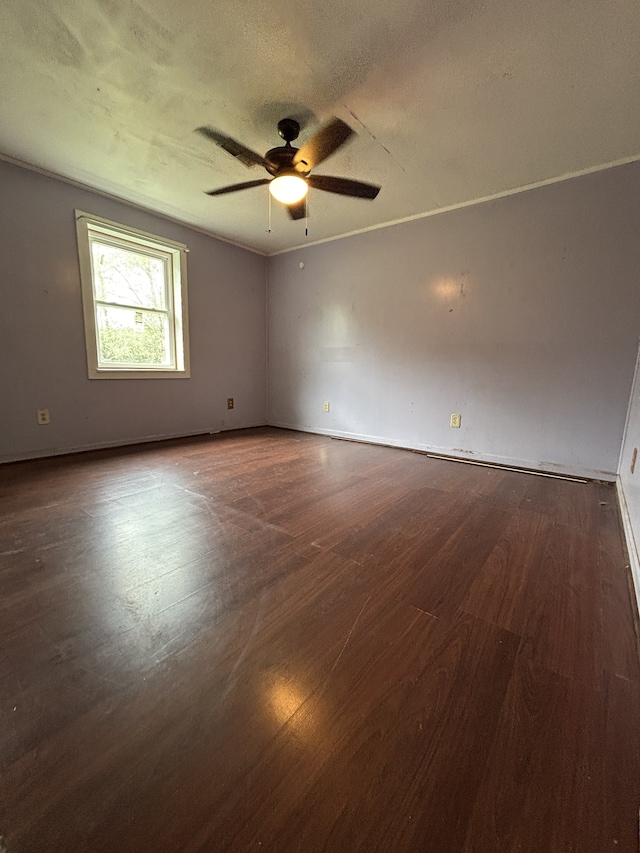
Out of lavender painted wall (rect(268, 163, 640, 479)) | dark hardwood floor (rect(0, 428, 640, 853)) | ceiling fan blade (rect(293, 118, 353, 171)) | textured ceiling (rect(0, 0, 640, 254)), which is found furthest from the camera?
lavender painted wall (rect(268, 163, 640, 479))

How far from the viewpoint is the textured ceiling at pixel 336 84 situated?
4.66ft

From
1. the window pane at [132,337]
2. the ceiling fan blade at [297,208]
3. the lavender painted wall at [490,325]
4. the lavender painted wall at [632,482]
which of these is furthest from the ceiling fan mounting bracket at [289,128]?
the lavender painted wall at [632,482]

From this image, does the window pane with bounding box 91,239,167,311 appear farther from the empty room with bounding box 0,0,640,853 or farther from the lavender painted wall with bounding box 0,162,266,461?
the lavender painted wall with bounding box 0,162,266,461

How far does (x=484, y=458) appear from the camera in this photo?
3104 millimetres

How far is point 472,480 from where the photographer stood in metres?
2.61

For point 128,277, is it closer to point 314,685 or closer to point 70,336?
point 70,336

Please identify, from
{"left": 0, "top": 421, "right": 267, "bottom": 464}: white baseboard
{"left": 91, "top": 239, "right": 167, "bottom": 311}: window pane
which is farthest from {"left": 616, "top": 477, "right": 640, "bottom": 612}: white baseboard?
{"left": 91, "top": 239, "right": 167, "bottom": 311}: window pane

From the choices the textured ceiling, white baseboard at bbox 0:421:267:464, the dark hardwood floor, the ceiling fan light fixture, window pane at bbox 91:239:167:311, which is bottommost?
the dark hardwood floor

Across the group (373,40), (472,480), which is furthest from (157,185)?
(472,480)

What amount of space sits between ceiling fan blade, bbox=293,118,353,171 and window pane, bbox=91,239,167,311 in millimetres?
2242

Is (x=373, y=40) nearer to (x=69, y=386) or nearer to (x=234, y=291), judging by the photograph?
(x=234, y=291)

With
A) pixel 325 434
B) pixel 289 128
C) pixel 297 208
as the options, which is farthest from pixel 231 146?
pixel 325 434

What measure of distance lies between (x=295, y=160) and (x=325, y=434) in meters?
2.80

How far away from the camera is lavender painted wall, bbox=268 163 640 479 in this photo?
2479mm
